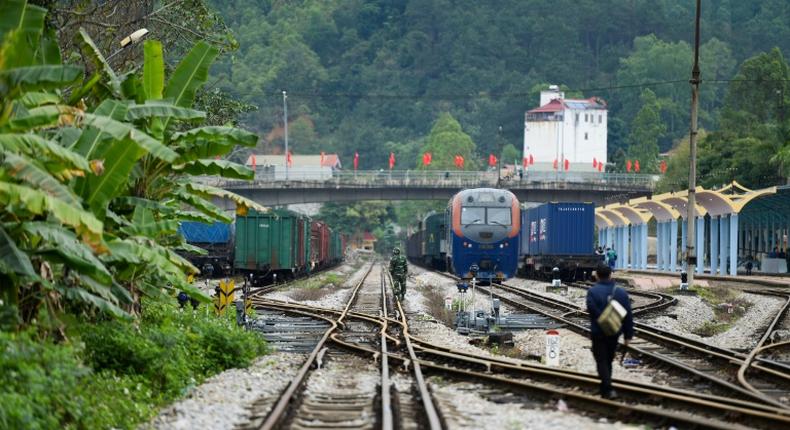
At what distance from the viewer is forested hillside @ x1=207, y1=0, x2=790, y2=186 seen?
169375 millimetres

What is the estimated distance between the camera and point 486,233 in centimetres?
3756

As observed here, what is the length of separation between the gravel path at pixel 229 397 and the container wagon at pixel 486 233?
20.9 metres

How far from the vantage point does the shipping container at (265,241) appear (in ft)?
139

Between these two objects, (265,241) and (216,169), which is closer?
(216,169)

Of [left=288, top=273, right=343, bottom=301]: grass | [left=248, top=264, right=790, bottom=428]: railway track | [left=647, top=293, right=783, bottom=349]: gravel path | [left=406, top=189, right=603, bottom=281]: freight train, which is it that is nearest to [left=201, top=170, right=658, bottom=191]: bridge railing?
[left=406, top=189, right=603, bottom=281]: freight train

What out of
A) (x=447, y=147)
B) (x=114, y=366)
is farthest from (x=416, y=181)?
(x=114, y=366)

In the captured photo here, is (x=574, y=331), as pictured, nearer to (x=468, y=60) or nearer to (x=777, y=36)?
(x=468, y=60)

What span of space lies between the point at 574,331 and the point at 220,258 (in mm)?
27727

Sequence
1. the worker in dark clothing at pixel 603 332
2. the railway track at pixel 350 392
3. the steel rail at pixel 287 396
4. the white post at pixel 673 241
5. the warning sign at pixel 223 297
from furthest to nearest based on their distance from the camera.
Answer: the white post at pixel 673 241, the warning sign at pixel 223 297, the worker in dark clothing at pixel 603 332, the railway track at pixel 350 392, the steel rail at pixel 287 396

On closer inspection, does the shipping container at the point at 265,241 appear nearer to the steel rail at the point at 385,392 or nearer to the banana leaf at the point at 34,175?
the steel rail at the point at 385,392

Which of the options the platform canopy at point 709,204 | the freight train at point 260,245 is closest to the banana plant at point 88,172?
the freight train at point 260,245

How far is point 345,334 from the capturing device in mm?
21000

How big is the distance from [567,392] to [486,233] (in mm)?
24934

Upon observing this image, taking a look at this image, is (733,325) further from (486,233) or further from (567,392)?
(486,233)
